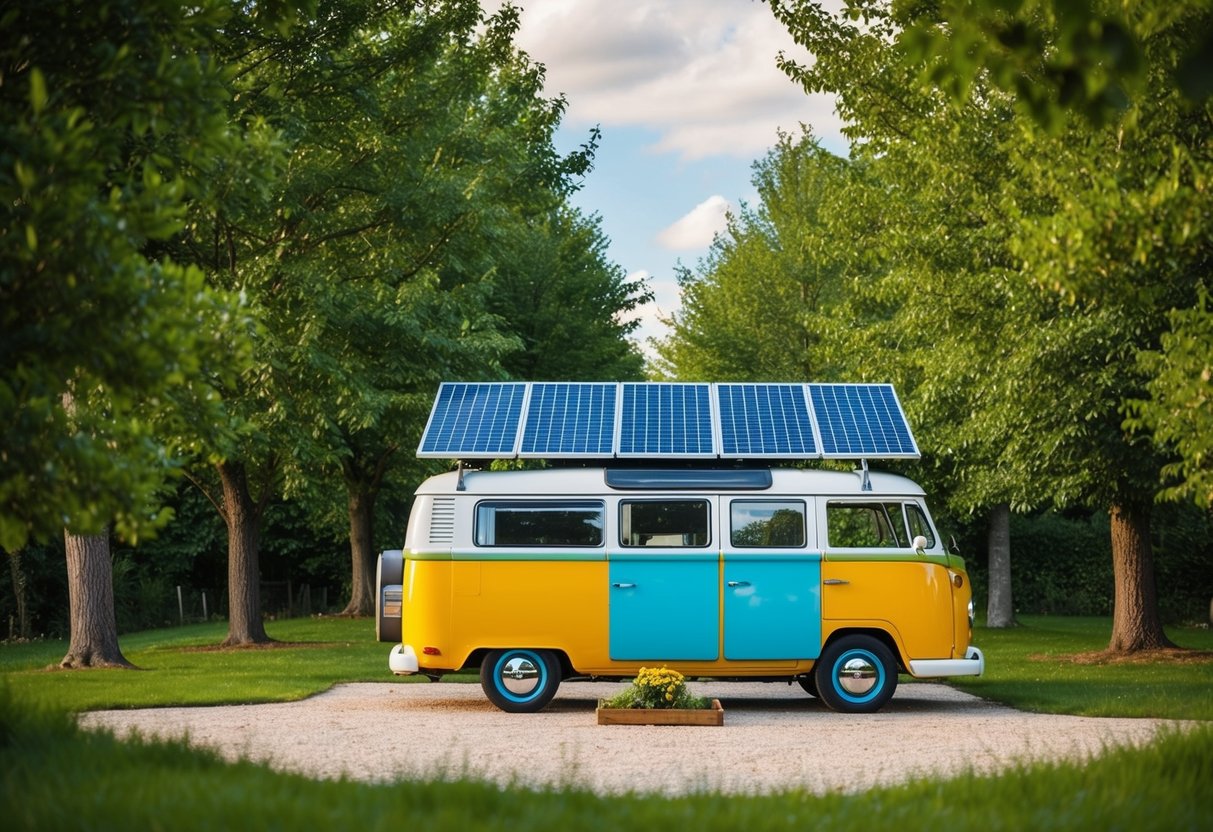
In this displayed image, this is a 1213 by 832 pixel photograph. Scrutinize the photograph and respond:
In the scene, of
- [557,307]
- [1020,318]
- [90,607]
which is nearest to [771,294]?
[557,307]

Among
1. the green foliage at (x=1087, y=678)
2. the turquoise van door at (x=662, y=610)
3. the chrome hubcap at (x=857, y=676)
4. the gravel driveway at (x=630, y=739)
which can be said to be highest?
the turquoise van door at (x=662, y=610)

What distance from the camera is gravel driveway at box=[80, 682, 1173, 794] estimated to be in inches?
371

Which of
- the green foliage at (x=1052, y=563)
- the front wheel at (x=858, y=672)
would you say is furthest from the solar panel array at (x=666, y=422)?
the green foliage at (x=1052, y=563)

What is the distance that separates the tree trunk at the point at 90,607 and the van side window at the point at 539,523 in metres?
7.54

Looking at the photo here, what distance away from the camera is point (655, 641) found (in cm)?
1450

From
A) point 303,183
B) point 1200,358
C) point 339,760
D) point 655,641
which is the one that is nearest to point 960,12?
point 1200,358

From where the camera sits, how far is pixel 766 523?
14781 mm

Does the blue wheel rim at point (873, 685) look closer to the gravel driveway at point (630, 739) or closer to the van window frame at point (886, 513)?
the gravel driveway at point (630, 739)

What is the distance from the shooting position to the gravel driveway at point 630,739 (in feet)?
30.9

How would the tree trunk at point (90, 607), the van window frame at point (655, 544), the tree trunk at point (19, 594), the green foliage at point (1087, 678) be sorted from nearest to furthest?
the green foliage at point (1087, 678) → the van window frame at point (655, 544) → the tree trunk at point (90, 607) → the tree trunk at point (19, 594)

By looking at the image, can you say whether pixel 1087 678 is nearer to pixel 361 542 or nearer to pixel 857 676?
pixel 857 676

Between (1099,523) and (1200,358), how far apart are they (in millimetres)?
27077

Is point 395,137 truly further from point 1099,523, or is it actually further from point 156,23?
point 1099,523

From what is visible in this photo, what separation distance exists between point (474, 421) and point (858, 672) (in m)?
4.63
